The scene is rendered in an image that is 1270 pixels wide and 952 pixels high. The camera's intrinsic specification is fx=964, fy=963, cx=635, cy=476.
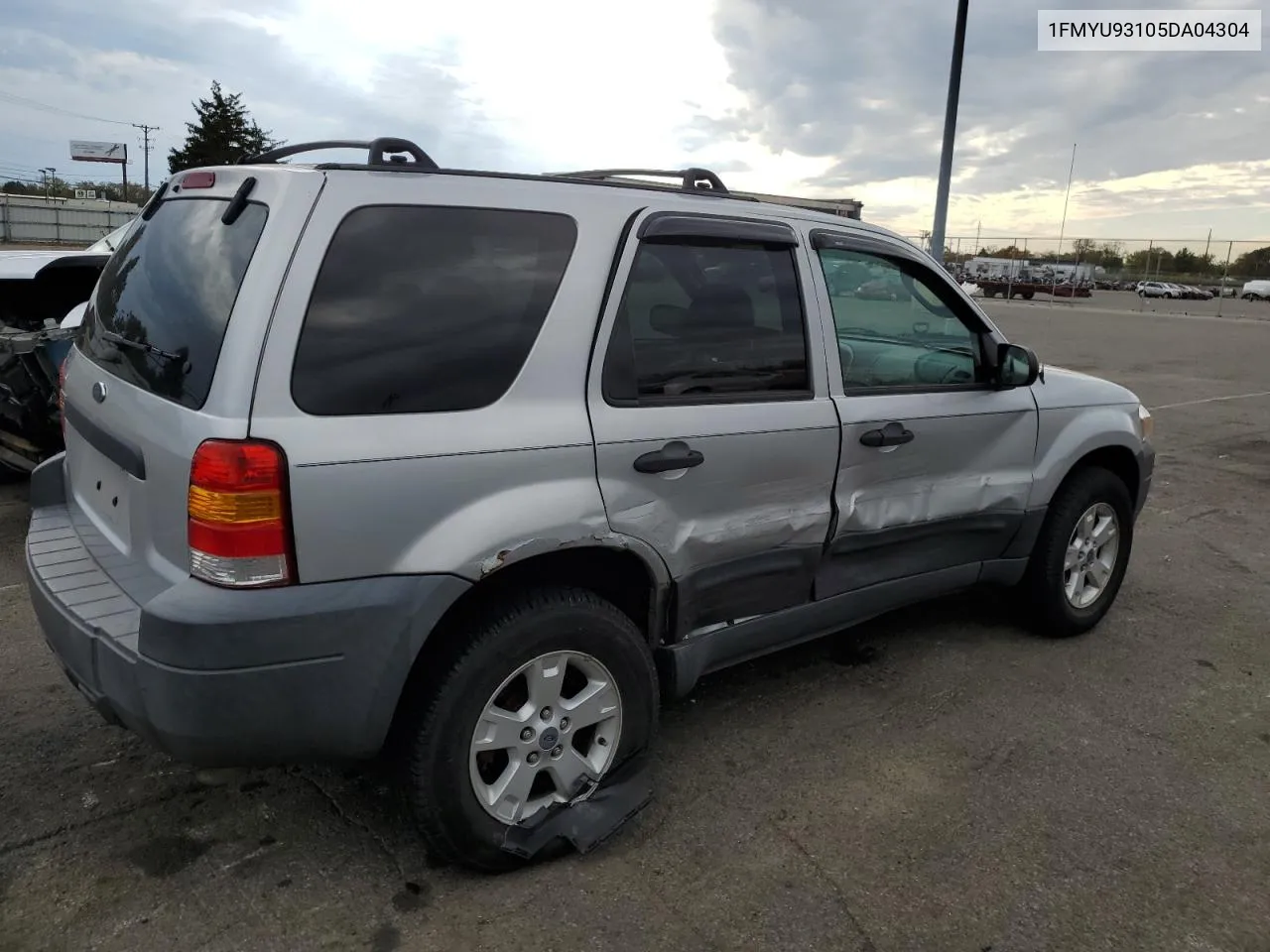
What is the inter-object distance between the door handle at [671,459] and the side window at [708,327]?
0.15 m

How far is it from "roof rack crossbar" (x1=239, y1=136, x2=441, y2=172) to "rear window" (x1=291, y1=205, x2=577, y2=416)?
250mm

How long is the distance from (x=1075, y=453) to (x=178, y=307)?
354 cm

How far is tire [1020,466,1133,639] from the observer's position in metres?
4.22

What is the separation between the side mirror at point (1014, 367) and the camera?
12.5 ft

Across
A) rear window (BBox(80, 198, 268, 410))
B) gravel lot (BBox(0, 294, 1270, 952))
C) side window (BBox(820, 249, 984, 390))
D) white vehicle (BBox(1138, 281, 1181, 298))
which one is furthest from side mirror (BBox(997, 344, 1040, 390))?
white vehicle (BBox(1138, 281, 1181, 298))

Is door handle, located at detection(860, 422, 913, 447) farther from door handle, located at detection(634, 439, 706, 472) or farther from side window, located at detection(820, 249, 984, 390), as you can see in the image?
door handle, located at detection(634, 439, 706, 472)

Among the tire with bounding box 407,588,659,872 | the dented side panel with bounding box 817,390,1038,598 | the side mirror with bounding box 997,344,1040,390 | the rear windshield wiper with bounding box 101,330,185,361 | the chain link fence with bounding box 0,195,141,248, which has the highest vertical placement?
the chain link fence with bounding box 0,195,141,248

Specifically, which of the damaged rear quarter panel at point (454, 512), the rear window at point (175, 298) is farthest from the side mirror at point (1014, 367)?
the rear window at point (175, 298)

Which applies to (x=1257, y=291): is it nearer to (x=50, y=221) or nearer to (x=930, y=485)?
(x=930, y=485)

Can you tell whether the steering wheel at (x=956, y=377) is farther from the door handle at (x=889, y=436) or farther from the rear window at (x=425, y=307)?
the rear window at (x=425, y=307)

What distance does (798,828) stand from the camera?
114 inches

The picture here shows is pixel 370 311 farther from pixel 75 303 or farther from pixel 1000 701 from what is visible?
pixel 75 303

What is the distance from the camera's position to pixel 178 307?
2.48 metres

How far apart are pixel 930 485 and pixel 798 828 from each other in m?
1.41
